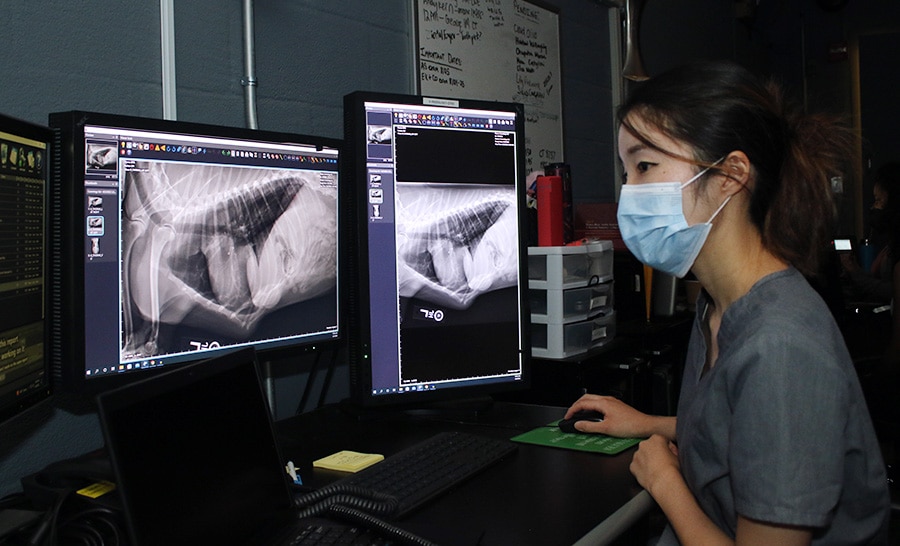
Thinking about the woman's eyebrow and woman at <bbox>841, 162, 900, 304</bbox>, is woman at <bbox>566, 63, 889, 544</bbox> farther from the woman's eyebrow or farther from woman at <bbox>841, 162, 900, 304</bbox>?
woman at <bbox>841, 162, 900, 304</bbox>

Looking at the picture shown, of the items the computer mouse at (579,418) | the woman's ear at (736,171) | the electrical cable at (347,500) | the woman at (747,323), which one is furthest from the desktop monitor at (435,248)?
the woman's ear at (736,171)

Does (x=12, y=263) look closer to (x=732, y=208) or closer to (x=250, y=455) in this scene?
(x=250, y=455)

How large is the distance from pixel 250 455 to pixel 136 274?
35 centimetres

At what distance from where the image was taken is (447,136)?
1.48m

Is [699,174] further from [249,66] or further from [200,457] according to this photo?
[249,66]

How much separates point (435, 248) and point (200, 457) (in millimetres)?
726

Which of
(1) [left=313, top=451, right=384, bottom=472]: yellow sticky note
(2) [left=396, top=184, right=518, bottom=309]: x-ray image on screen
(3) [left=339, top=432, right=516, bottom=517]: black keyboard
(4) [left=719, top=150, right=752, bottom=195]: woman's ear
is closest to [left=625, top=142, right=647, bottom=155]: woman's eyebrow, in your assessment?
(4) [left=719, top=150, right=752, bottom=195]: woman's ear

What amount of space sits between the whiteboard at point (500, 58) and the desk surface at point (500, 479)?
3.26 ft

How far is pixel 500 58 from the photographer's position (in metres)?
2.43

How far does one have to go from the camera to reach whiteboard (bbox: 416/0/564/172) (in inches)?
82.7

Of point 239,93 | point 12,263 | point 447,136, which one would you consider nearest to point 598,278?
point 447,136

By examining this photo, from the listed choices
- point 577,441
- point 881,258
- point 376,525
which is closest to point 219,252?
point 376,525

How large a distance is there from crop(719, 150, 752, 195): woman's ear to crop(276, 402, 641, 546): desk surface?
0.45 meters

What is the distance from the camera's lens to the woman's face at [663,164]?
3.68 ft
